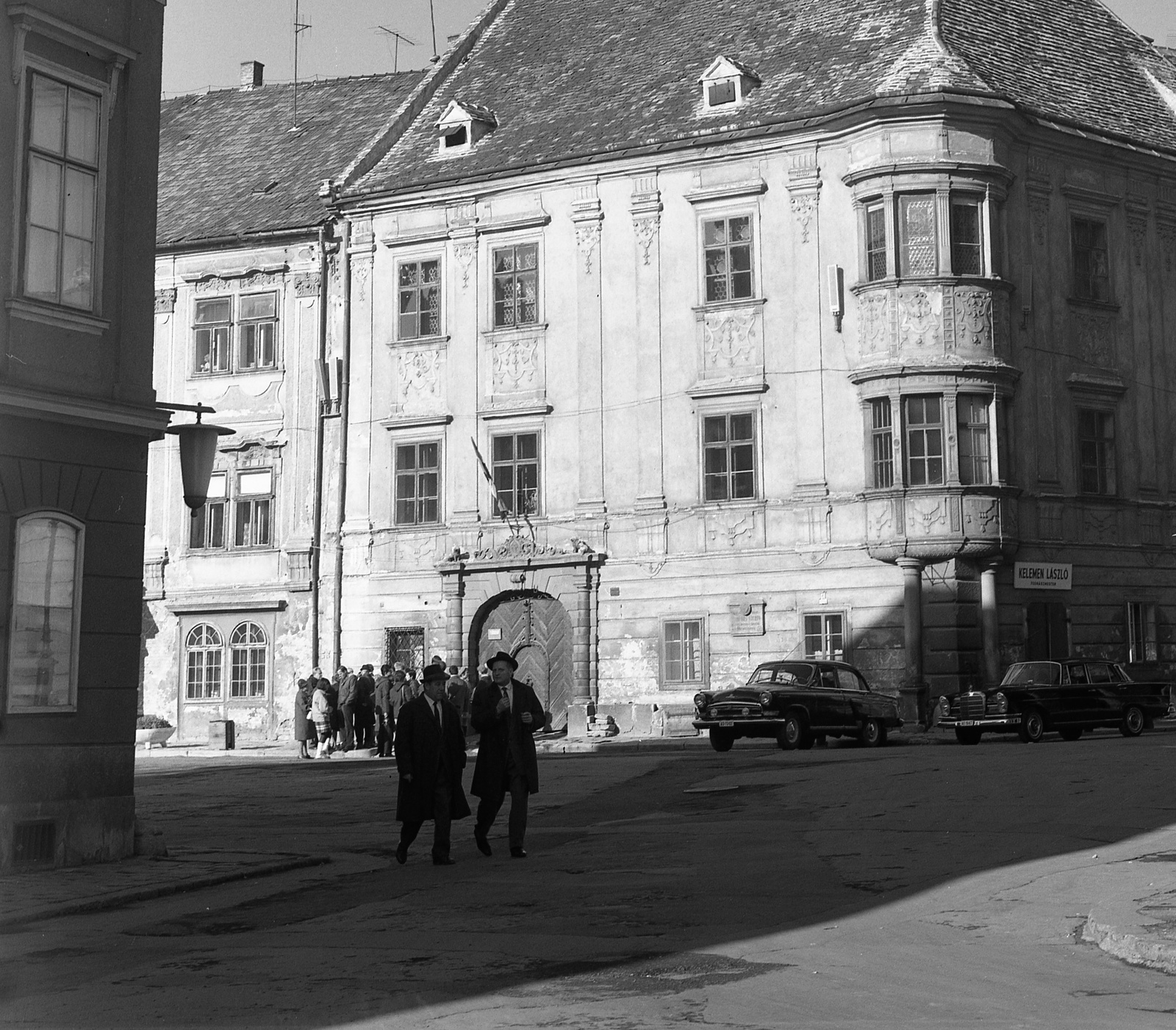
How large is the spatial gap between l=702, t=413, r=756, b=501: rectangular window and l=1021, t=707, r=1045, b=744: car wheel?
7.93 meters

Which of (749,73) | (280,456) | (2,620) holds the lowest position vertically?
(2,620)

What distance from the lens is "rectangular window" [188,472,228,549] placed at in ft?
135

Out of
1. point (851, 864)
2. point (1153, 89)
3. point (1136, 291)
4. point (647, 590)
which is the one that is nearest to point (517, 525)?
point (647, 590)

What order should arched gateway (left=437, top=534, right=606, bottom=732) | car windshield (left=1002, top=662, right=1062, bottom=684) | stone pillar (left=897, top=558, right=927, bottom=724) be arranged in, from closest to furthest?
car windshield (left=1002, top=662, right=1062, bottom=684)
stone pillar (left=897, top=558, right=927, bottom=724)
arched gateway (left=437, top=534, right=606, bottom=732)

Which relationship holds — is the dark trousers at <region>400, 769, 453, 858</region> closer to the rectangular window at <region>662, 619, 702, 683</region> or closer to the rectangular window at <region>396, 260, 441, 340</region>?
the rectangular window at <region>662, 619, 702, 683</region>

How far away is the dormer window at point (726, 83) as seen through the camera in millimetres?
37156

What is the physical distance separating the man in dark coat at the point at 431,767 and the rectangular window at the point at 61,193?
474 centimetres

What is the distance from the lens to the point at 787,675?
3058 centimetres

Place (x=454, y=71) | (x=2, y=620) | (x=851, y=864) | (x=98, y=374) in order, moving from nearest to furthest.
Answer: (x=851, y=864) → (x=2, y=620) → (x=98, y=374) → (x=454, y=71)

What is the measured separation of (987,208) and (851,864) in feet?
76.1

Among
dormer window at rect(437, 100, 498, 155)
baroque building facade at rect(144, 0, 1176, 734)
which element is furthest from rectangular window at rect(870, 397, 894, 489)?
dormer window at rect(437, 100, 498, 155)

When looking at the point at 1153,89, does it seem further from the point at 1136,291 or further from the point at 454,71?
the point at 454,71

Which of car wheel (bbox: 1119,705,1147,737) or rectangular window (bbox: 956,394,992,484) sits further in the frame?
rectangular window (bbox: 956,394,992,484)

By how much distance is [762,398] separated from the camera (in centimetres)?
3569
